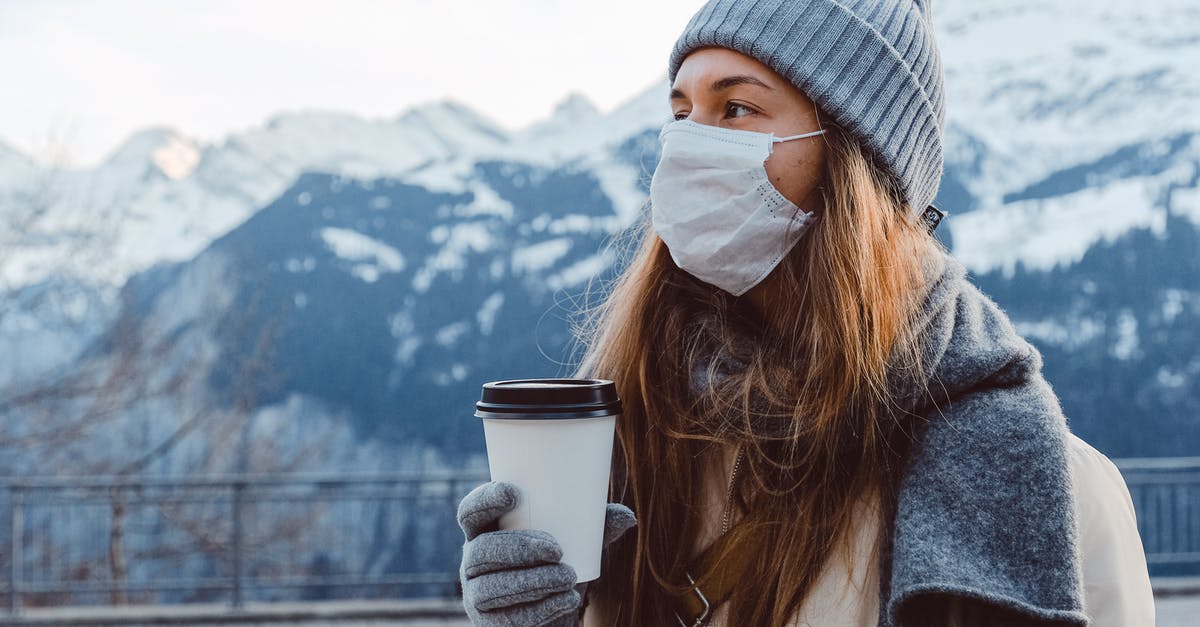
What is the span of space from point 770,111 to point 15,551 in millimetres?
8014

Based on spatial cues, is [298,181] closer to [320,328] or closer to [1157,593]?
[320,328]

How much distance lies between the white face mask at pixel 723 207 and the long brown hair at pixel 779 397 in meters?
0.05

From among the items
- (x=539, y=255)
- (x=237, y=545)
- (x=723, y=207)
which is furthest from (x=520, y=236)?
(x=723, y=207)

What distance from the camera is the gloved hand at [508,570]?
4.00 ft

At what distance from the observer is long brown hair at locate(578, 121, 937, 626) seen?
4.53 feet

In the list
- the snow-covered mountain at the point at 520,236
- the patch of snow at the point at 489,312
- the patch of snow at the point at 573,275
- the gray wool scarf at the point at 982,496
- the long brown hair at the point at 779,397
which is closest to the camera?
the gray wool scarf at the point at 982,496

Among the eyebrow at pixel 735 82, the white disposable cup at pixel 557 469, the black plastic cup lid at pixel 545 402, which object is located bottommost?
the white disposable cup at pixel 557 469

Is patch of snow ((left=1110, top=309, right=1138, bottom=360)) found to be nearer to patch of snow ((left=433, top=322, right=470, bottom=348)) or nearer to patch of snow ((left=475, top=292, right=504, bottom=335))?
patch of snow ((left=475, top=292, right=504, bottom=335))

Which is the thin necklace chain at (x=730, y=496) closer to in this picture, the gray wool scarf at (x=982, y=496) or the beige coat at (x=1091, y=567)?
the beige coat at (x=1091, y=567)

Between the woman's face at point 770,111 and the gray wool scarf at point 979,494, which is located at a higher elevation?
the woman's face at point 770,111

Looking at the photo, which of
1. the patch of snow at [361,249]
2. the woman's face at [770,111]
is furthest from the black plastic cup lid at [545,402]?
the patch of snow at [361,249]

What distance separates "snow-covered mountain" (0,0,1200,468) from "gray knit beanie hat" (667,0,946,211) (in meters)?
11.7

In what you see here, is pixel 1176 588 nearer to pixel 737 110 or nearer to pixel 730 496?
pixel 730 496

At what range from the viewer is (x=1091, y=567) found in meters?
1.24
